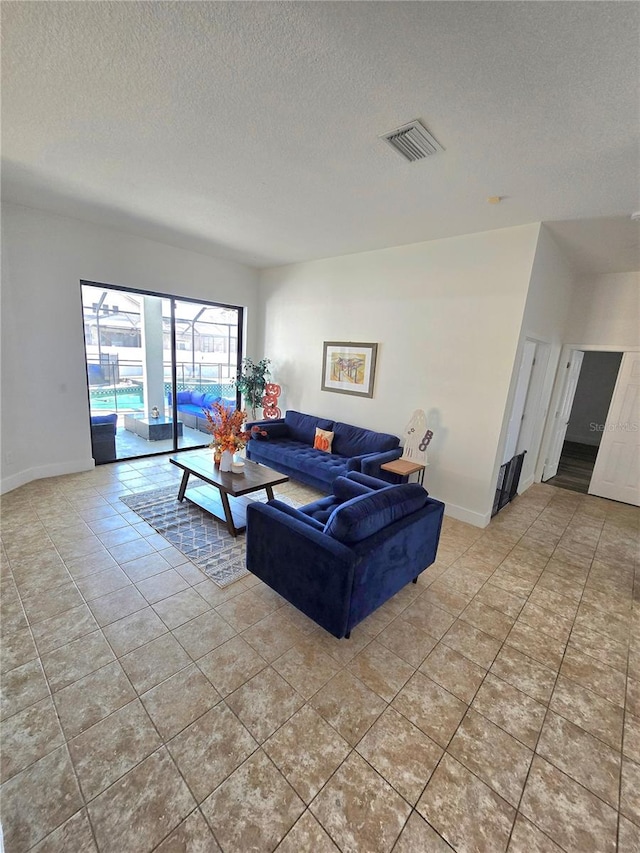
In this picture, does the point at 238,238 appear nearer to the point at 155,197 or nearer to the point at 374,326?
the point at 155,197

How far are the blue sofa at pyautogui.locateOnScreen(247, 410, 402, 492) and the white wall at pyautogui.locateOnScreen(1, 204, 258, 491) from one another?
7.83 feet

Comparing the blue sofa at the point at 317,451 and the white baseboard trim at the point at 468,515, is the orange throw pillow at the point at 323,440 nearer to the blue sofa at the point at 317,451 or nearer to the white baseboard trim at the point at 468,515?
the blue sofa at the point at 317,451

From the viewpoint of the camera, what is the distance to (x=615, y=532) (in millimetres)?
3822

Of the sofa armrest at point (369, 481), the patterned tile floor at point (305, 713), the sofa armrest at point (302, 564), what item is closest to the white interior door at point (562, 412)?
the patterned tile floor at point (305, 713)

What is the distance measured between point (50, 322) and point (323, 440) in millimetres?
3690

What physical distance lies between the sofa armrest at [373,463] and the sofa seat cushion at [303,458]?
0.17 meters

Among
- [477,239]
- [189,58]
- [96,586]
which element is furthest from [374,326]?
[96,586]

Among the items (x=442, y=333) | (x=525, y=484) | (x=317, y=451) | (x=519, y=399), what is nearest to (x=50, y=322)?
(x=317, y=451)

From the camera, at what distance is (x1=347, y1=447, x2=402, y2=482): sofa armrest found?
3.72 metres

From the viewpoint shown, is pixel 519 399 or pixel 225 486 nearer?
pixel 225 486

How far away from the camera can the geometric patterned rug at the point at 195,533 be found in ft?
9.10

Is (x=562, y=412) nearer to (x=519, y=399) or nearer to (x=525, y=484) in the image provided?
(x=525, y=484)

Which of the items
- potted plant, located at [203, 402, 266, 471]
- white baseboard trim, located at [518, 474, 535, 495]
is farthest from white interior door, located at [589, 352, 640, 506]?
potted plant, located at [203, 402, 266, 471]

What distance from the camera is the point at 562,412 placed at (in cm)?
530
